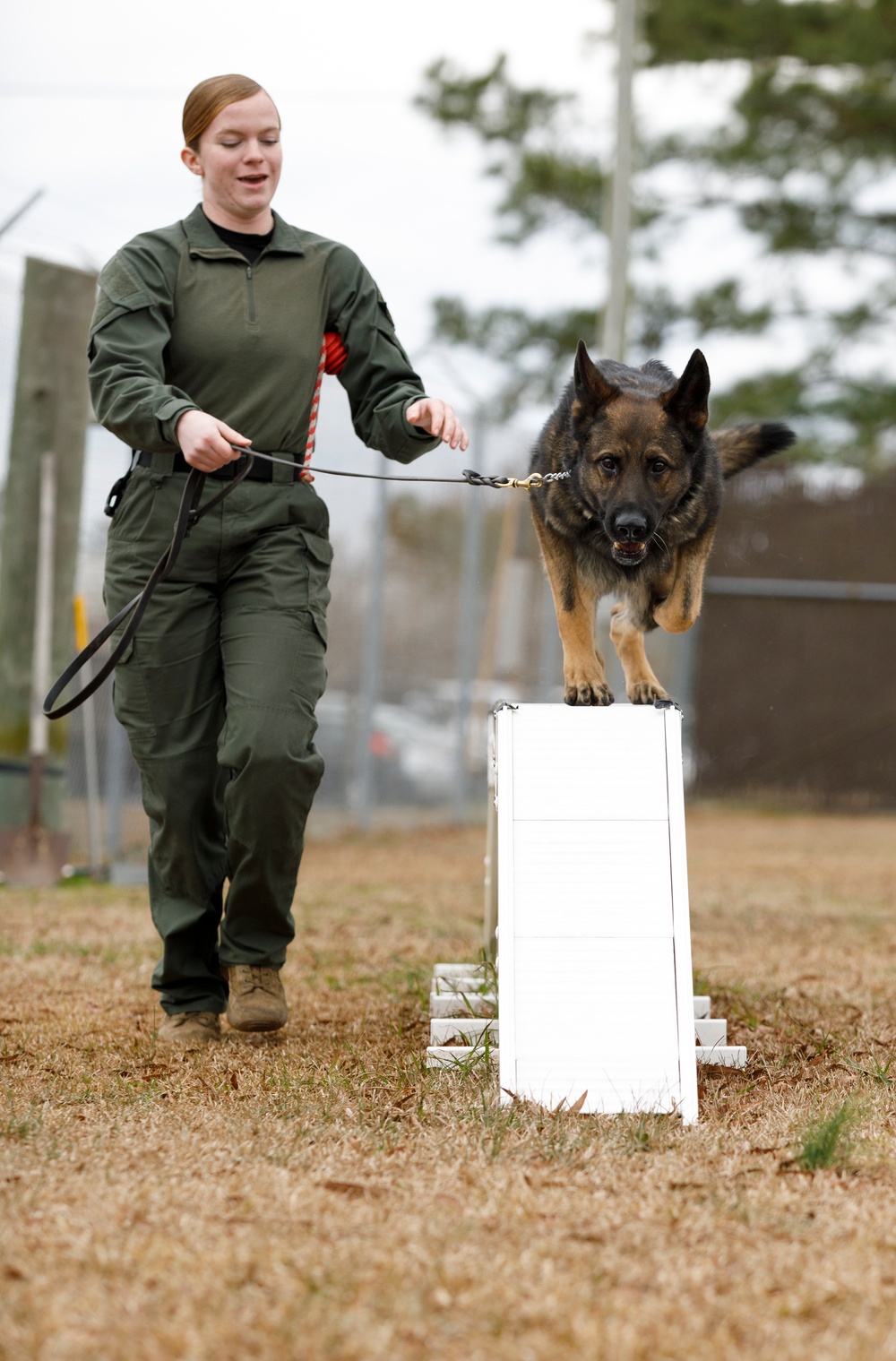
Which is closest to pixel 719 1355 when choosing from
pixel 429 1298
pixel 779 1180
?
pixel 429 1298

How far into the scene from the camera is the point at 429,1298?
1962 millimetres

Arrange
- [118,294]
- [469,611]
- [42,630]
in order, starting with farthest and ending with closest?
[469,611]
[42,630]
[118,294]

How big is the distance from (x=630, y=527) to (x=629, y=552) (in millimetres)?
89

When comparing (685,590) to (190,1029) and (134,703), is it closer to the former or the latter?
(134,703)

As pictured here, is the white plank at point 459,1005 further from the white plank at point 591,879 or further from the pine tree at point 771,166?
the pine tree at point 771,166

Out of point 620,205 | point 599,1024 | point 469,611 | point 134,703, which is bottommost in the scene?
point 599,1024

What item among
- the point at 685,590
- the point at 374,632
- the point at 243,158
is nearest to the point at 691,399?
the point at 685,590

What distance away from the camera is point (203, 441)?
126 inches

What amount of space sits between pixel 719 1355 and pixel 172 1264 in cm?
76

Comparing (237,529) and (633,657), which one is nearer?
(237,529)

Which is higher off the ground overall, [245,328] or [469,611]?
[245,328]

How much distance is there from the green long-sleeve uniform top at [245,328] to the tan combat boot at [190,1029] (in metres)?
1.52

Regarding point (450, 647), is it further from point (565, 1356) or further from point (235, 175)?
point (565, 1356)

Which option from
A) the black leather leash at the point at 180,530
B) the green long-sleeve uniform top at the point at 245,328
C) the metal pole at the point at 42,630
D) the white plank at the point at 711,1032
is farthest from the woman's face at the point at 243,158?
the metal pole at the point at 42,630
